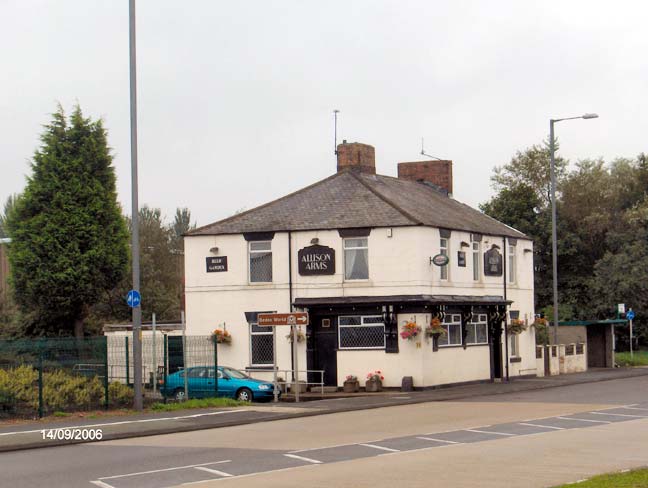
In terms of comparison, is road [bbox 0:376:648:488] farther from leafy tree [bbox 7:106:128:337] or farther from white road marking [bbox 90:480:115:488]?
leafy tree [bbox 7:106:128:337]

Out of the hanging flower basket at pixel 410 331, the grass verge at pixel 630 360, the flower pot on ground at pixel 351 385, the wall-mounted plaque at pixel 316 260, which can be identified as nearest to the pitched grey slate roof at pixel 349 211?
the wall-mounted plaque at pixel 316 260

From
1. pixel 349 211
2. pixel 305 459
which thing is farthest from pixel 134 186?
pixel 349 211

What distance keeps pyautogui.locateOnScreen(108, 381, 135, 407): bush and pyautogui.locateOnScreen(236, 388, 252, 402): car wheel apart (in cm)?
576

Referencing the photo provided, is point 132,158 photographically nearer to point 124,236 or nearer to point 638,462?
point 638,462

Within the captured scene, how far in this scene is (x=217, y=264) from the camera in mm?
37938

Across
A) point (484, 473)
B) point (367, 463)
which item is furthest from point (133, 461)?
point (484, 473)

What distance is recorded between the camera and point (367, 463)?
613 inches

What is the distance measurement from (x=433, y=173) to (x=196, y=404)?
2221 cm

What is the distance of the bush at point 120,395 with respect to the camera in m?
26.4

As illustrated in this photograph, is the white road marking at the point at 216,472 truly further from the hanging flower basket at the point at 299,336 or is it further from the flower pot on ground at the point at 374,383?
the hanging flower basket at the point at 299,336

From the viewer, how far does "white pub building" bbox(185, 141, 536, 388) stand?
35.2 m

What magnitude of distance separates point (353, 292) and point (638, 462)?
2113 centimetres

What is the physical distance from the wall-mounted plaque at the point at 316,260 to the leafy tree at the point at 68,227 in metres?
13.2

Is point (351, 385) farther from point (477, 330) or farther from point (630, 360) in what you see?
point (630, 360)
